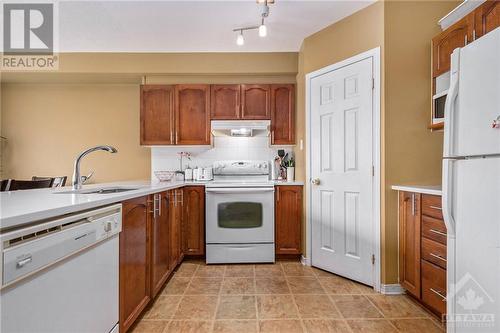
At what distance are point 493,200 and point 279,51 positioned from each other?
2.76m

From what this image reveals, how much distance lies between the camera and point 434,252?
Result: 5.56 feet

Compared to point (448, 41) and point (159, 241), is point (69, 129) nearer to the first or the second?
point (159, 241)

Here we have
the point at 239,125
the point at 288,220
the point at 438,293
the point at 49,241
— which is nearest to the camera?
the point at 49,241

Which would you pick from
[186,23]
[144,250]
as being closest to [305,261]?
[144,250]

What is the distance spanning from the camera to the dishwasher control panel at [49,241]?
748mm

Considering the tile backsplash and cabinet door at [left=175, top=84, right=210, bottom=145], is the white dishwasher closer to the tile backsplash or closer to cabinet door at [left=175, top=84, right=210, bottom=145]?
cabinet door at [left=175, top=84, right=210, bottom=145]

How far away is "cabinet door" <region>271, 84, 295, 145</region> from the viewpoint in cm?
321

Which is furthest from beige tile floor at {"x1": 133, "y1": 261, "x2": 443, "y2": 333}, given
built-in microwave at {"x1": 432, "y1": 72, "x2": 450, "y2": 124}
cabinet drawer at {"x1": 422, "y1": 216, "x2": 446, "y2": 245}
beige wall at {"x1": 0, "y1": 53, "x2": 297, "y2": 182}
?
beige wall at {"x1": 0, "y1": 53, "x2": 297, "y2": 182}

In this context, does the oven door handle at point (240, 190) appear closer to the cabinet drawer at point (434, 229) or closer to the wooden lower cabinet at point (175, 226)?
the wooden lower cabinet at point (175, 226)

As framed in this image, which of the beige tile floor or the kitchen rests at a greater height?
the kitchen

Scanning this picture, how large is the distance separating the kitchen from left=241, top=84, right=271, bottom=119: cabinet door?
2 centimetres

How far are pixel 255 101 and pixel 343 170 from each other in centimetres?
147

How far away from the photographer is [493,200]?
3.43ft

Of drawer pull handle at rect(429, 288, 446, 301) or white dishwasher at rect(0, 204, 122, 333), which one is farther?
drawer pull handle at rect(429, 288, 446, 301)
